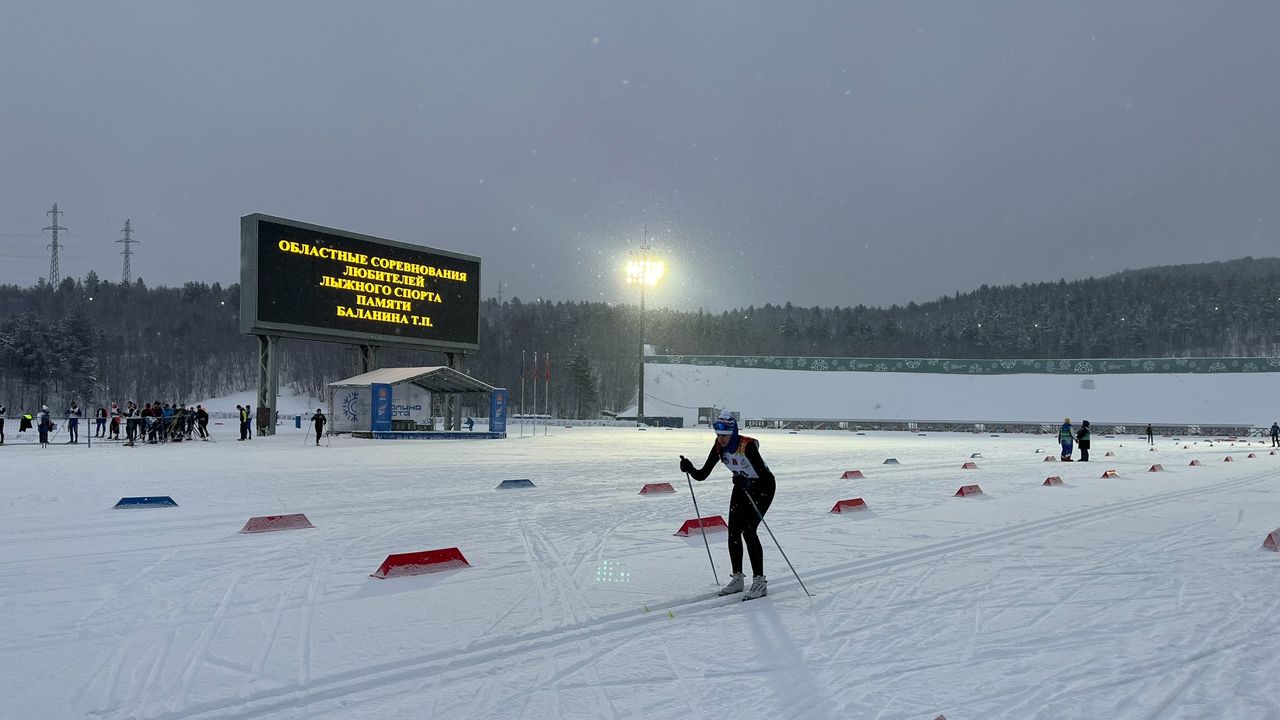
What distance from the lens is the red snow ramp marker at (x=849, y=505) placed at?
12.4 m

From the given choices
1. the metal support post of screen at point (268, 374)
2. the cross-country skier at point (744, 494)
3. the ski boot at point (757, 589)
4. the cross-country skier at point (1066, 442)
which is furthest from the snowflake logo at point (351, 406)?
the ski boot at point (757, 589)

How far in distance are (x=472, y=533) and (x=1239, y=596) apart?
27.0 feet

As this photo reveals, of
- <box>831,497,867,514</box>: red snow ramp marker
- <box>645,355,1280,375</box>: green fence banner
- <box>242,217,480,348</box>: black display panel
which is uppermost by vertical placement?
<box>242,217,480,348</box>: black display panel

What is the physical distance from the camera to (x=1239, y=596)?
678 centimetres

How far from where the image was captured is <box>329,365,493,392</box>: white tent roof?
35.9m

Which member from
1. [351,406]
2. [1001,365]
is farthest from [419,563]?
[1001,365]

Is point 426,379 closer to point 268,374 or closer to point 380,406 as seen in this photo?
point 380,406

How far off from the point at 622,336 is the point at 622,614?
437 ft

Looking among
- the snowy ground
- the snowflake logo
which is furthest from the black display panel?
the snowy ground

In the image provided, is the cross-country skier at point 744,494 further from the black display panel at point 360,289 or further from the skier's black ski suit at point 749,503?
the black display panel at point 360,289

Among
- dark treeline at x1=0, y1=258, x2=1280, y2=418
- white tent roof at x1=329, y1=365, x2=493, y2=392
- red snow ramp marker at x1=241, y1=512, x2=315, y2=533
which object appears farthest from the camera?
dark treeline at x1=0, y1=258, x2=1280, y2=418

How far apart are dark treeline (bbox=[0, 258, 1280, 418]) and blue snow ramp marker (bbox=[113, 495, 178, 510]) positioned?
247 ft

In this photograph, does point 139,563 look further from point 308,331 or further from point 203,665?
point 308,331

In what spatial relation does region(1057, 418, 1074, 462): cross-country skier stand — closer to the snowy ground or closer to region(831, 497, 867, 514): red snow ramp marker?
the snowy ground
